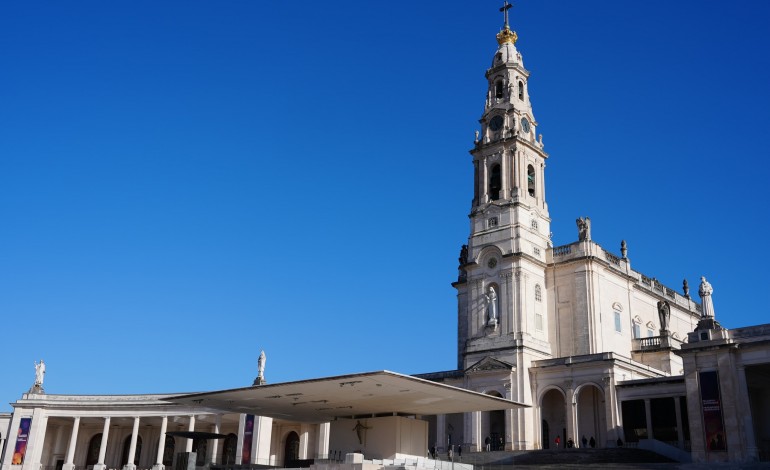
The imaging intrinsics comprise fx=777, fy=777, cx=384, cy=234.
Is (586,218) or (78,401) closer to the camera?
(586,218)

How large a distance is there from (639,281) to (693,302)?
11.3 m

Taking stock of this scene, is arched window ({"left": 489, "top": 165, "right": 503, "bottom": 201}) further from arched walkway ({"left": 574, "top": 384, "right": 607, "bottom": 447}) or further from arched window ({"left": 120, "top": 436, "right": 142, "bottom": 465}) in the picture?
arched window ({"left": 120, "top": 436, "right": 142, "bottom": 465})

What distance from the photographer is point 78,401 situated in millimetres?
63906

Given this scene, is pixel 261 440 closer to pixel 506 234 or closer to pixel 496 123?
pixel 506 234

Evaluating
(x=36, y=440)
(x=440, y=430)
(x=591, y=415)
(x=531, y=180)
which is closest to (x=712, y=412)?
(x=591, y=415)

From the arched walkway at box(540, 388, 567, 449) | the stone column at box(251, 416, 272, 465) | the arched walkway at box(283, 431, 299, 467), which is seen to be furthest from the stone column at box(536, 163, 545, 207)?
the arched walkway at box(283, 431, 299, 467)

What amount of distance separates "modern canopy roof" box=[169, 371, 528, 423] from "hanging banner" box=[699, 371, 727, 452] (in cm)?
941

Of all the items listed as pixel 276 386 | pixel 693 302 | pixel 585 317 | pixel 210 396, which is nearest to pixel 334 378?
pixel 276 386

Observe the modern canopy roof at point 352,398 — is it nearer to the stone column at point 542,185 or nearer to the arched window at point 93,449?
the stone column at point 542,185

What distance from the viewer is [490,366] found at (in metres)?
51.0

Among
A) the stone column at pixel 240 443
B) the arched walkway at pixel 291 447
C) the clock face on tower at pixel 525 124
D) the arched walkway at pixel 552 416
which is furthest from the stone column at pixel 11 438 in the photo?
the clock face on tower at pixel 525 124

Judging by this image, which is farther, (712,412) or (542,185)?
(542,185)

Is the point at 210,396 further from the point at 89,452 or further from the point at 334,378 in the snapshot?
the point at 89,452

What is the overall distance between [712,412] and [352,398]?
690 inches
